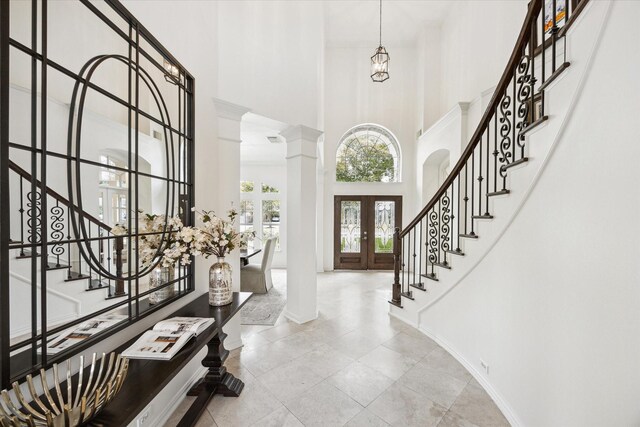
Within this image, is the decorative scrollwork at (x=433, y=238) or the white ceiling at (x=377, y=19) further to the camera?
the white ceiling at (x=377, y=19)

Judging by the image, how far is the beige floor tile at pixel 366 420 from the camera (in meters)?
1.82

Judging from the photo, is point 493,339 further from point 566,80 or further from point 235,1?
point 235,1

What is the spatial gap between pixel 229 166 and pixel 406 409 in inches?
103

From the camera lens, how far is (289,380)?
2.29 metres

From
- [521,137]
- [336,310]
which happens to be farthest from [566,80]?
[336,310]

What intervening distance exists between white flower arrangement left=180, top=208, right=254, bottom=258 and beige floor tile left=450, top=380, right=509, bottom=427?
2105 millimetres

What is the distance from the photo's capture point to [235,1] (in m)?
2.73

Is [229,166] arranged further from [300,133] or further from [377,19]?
[377,19]

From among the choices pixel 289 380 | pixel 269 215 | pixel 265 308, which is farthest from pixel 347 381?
pixel 269 215

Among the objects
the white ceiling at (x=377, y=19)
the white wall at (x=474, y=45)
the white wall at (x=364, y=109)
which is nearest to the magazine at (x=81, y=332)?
the white wall at (x=474, y=45)

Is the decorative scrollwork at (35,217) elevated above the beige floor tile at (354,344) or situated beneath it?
elevated above

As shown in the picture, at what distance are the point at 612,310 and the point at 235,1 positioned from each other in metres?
3.73

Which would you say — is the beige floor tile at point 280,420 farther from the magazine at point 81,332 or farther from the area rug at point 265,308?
the area rug at point 265,308

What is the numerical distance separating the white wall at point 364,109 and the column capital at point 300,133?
313 cm
